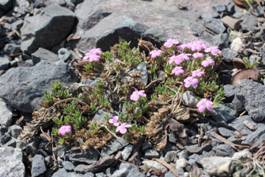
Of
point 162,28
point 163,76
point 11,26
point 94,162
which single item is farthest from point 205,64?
point 11,26

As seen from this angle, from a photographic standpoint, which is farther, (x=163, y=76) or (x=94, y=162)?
(x=163, y=76)

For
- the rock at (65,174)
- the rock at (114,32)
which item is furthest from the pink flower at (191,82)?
the rock at (65,174)

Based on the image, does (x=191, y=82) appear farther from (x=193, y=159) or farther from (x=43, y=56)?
(x=43, y=56)

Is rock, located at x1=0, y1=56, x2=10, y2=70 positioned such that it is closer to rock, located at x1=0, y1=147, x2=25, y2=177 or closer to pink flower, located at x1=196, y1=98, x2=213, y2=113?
rock, located at x1=0, y1=147, x2=25, y2=177

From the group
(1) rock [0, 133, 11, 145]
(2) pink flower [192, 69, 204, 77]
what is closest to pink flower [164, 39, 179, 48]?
(2) pink flower [192, 69, 204, 77]

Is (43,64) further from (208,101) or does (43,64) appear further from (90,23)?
(208,101)
